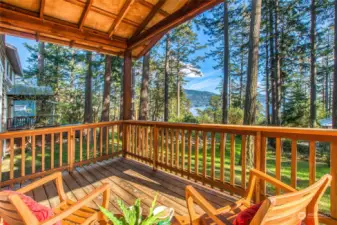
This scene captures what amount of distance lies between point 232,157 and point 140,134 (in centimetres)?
243

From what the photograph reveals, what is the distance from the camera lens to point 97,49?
4484 millimetres

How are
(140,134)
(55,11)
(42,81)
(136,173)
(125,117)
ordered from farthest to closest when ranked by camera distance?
(42,81) → (125,117) → (140,134) → (136,173) → (55,11)

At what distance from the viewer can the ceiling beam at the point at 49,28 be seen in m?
3.05

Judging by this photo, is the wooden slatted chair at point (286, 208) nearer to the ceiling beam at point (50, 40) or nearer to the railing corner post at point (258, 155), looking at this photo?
the railing corner post at point (258, 155)

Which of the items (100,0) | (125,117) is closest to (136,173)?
(125,117)

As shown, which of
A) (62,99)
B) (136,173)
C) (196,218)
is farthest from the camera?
(62,99)

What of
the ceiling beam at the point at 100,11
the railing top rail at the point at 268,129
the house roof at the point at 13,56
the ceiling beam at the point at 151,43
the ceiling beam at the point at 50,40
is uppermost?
the house roof at the point at 13,56

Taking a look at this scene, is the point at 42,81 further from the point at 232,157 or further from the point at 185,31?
the point at 232,157

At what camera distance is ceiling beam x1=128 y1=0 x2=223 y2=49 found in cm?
293

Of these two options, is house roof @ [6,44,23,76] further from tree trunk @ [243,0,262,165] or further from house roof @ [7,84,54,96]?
tree trunk @ [243,0,262,165]

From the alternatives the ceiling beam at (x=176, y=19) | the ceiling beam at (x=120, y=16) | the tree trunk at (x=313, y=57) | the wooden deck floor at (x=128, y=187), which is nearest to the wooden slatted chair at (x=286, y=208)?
the wooden deck floor at (x=128, y=187)

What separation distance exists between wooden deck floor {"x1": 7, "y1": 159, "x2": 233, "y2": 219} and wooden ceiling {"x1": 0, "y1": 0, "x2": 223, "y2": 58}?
2.95 metres

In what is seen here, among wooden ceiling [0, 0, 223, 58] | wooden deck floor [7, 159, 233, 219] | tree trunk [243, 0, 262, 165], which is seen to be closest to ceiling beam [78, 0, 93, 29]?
wooden ceiling [0, 0, 223, 58]

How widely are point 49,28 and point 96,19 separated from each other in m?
0.93
